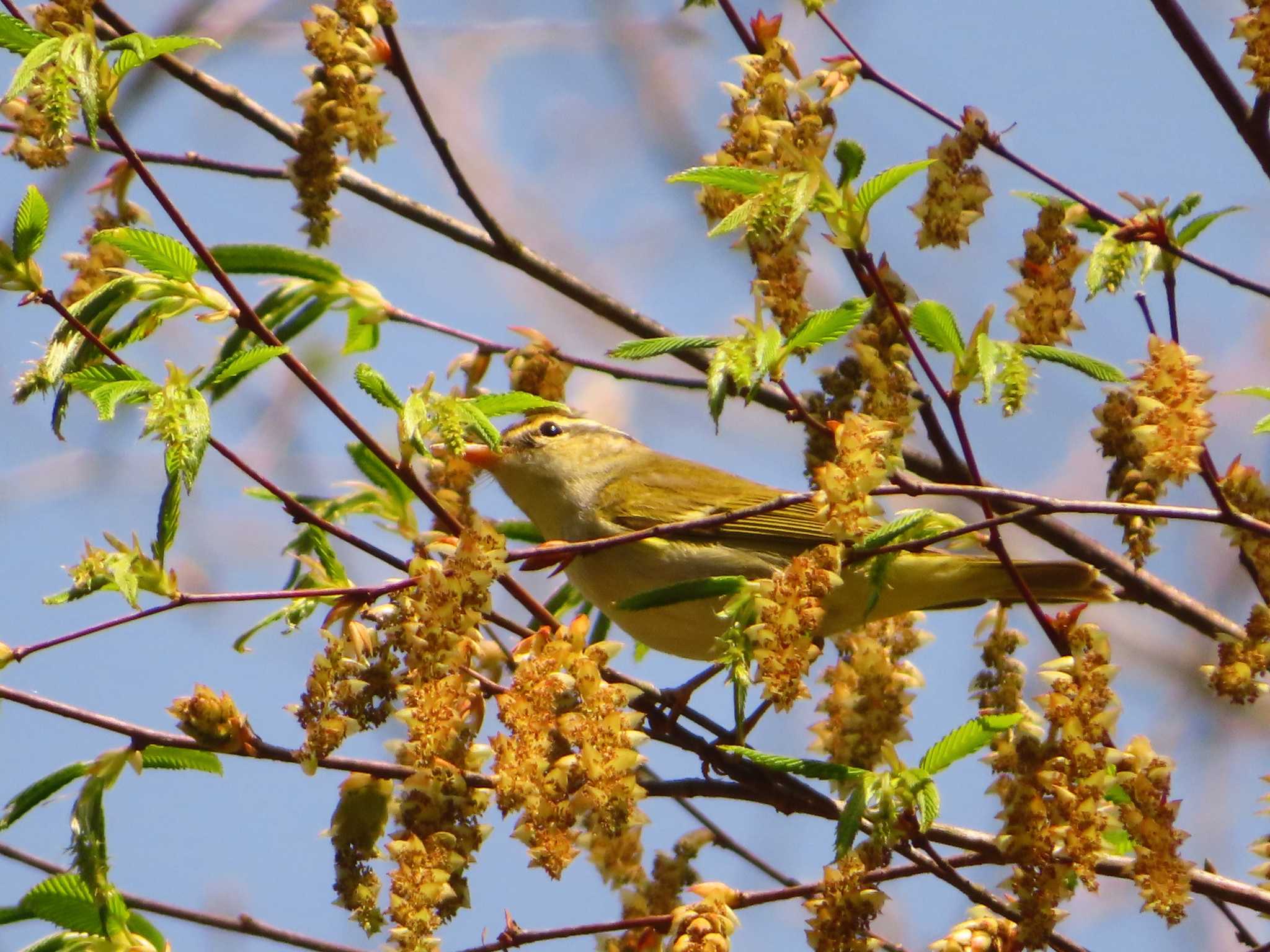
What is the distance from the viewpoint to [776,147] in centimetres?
198

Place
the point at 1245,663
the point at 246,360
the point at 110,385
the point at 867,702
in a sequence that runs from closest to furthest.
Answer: the point at 110,385
the point at 246,360
the point at 1245,663
the point at 867,702

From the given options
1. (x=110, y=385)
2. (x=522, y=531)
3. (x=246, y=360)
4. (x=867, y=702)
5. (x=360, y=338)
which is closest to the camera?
(x=110, y=385)

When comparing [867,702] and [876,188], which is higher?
[876,188]

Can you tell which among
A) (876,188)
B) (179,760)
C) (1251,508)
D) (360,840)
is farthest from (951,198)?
(179,760)

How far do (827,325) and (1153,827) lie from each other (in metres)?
0.79

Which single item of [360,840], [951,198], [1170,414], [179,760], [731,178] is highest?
[951,198]

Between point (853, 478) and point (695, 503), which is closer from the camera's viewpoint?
point (853, 478)

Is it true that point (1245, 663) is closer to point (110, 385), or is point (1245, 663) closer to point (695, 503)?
point (110, 385)

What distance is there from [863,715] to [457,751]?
3.37ft

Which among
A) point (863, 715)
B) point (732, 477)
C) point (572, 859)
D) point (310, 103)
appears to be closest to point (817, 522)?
point (732, 477)

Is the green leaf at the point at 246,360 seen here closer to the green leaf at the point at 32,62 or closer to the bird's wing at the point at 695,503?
the green leaf at the point at 32,62

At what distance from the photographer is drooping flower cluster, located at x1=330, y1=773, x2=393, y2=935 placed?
73.9 inches

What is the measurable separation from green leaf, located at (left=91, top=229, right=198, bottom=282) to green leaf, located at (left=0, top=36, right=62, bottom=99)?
235 millimetres

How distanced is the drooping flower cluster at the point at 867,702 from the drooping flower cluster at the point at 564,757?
84 cm
